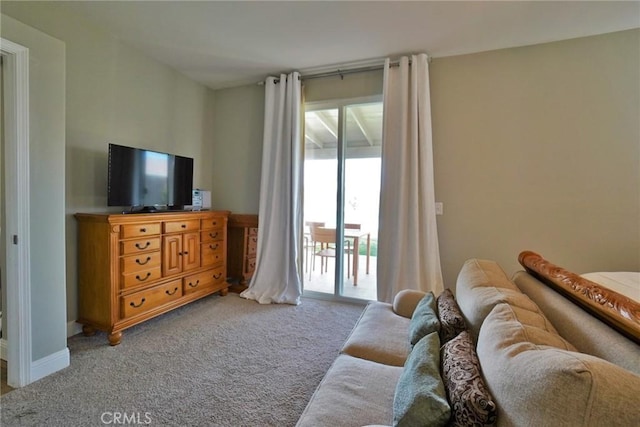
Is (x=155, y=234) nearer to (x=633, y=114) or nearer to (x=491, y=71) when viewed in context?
(x=491, y=71)

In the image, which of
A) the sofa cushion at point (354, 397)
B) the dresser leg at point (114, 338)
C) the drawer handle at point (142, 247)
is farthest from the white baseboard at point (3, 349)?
the sofa cushion at point (354, 397)

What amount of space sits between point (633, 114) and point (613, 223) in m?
0.99

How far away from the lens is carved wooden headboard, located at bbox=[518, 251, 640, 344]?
0.88 m

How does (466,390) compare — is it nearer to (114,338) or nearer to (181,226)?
(114,338)

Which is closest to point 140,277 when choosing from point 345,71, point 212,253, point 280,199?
point 212,253

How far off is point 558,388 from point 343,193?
2.97 meters

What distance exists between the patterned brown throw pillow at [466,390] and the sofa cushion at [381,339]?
50 centimetres

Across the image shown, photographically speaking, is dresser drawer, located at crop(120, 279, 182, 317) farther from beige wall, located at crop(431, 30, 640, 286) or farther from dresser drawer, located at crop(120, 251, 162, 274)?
beige wall, located at crop(431, 30, 640, 286)

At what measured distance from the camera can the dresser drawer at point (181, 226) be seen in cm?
281

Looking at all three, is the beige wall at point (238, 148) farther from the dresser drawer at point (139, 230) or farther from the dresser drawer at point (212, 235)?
the dresser drawer at point (139, 230)

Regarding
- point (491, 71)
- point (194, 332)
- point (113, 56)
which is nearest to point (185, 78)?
point (113, 56)

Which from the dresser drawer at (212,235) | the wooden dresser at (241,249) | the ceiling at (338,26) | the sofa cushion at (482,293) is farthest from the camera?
the wooden dresser at (241,249)

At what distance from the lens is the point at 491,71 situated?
2904mm

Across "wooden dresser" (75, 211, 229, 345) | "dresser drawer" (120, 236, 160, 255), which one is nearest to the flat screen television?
"wooden dresser" (75, 211, 229, 345)
